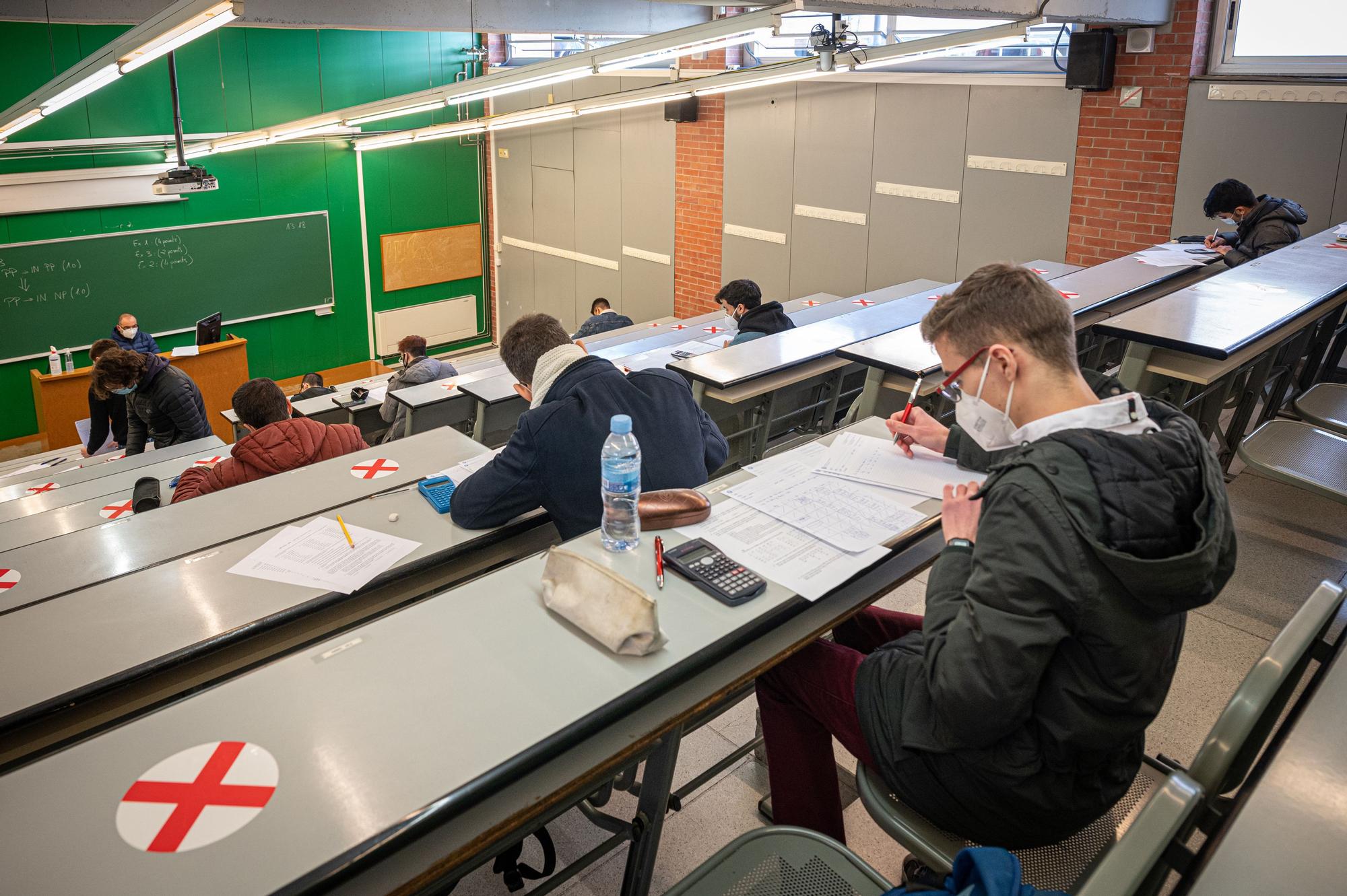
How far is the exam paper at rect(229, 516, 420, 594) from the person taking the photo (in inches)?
88.5

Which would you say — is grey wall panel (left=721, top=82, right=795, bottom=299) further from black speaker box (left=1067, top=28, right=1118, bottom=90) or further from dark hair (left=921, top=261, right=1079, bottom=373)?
dark hair (left=921, top=261, right=1079, bottom=373)

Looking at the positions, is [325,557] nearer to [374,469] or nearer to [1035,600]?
[374,469]

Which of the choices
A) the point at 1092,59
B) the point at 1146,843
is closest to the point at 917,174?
the point at 1092,59

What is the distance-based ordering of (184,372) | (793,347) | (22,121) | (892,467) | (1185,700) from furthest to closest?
1. (184,372)
2. (22,121)
3. (793,347)
4. (1185,700)
5. (892,467)

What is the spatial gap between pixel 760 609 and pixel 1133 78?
5.97 m

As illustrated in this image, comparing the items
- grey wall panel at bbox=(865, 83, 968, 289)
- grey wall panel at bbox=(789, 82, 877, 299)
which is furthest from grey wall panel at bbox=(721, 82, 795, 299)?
grey wall panel at bbox=(865, 83, 968, 289)

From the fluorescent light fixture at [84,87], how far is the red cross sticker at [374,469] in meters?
2.07

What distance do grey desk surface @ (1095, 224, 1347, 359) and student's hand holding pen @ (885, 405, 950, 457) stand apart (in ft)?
3.83

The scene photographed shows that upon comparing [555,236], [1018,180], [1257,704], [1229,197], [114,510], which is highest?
[1018,180]

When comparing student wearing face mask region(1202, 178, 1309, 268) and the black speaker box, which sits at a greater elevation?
the black speaker box

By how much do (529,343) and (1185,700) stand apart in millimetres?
2239

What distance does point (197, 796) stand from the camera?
1289mm

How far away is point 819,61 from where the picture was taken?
4559mm

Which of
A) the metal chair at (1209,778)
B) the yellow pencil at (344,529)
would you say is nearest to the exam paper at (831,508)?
the metal chair at (1209,778)
